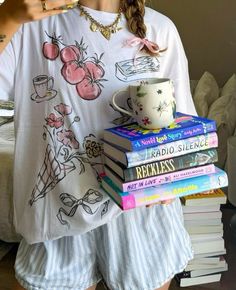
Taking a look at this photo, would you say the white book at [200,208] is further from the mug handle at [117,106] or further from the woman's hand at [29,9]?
the woman's hand at [29,9]

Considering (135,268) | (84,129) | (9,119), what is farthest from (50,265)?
(9,119)

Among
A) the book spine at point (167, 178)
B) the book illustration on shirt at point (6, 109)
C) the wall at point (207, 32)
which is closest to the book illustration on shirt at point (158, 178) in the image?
the book spine at point (167, 178)

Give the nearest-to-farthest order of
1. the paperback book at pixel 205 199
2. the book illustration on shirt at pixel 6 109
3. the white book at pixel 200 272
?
the paperback book at pixel 205 199 → the white book at pixel 200 272 → the book illustration on shirt at pixel 6 109

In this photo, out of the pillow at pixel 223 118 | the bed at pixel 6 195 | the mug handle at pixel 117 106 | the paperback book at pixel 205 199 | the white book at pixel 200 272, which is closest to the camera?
the mug handle at pixel 117 106

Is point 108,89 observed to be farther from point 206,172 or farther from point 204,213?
point 204,213

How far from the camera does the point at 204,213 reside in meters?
1.58

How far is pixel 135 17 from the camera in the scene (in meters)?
0.88

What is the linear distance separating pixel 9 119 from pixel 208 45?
1355 millimetres

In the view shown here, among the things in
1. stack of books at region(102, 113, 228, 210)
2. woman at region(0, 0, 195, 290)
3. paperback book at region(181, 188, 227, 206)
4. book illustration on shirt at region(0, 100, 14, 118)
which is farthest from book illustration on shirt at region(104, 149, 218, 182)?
book illustration on shirt at region(0, 100, 14, 118)

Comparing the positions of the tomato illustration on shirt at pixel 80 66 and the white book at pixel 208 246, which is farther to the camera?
the white book at pixel 208 246

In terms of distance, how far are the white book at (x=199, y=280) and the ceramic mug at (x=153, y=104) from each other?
1080 millimetres

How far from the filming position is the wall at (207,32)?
8.14ft

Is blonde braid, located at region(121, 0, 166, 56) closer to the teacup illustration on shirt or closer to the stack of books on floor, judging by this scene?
the teacup illustration on shirt

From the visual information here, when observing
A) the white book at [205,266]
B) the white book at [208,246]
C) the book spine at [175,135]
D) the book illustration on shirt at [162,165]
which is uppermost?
the book spine at [175,135]
